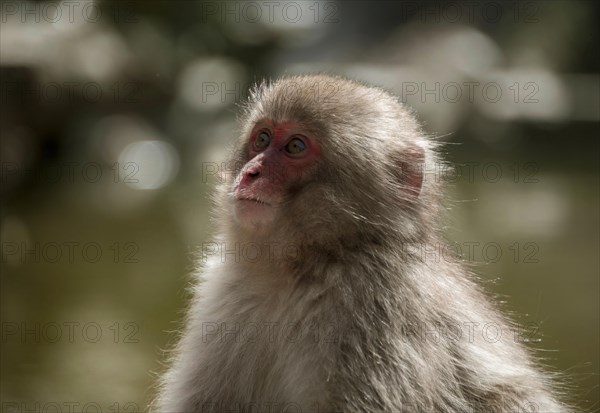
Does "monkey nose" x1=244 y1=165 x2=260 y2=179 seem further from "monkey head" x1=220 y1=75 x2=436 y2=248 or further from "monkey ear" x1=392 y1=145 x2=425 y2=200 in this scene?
"monkey ear" x1=392 y1=145 x2=425 y2=200

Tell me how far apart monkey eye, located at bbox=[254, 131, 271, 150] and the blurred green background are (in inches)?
32.0

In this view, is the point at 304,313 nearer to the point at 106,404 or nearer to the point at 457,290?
the point at 457,290

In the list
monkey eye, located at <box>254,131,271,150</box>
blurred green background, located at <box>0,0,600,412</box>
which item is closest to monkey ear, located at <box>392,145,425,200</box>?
blurred green background, located at <box>0,0,600,412</box>

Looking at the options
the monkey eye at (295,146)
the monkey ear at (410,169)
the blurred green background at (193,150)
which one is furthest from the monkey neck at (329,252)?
the blurred green background at (193,150)

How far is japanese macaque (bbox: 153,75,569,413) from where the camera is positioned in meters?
3.92

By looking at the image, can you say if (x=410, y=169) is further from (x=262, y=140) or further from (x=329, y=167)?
(x=262, y=140)

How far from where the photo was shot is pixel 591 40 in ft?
60.5

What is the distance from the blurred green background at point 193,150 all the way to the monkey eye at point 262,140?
81 centimetres

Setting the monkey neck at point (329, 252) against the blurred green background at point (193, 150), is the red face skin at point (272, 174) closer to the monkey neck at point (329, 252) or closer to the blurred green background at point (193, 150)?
the monkey neck at point (329, 252)

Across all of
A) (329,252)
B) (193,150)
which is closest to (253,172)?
(329,252)

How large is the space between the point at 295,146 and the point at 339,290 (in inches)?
27.6

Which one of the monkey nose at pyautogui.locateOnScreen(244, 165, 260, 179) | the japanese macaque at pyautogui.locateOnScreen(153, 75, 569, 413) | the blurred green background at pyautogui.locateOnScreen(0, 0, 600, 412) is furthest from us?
the blurred green background at pyautogui.locateOnScreen(0, 0, 600, 412)

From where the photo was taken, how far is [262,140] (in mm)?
4492

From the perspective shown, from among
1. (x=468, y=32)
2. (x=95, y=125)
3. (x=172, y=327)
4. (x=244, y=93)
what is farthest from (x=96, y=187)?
(x=468, y=32)
